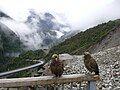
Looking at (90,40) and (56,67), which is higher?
(90,40)

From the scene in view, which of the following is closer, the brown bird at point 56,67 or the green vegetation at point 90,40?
the brown bird at point 56,67

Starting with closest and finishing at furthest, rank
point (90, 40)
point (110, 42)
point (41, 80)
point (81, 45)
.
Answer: point (41, 80) < point (110, 42) < point (90, 40) < point (81, 45)

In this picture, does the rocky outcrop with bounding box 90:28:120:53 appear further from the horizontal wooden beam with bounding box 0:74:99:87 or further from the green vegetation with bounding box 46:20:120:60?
the horizontal wooden beam with bounding box 0:74:99:87

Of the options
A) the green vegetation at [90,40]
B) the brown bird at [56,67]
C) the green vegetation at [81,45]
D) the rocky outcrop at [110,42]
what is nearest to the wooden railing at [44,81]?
the brown bird at [56,67]

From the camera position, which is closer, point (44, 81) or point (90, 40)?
point (44, 81)

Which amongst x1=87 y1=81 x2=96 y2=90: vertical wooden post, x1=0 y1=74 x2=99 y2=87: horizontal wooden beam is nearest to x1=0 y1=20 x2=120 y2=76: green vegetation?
x1=87 y1=81 x2=96 y2=90: vertical wooden post

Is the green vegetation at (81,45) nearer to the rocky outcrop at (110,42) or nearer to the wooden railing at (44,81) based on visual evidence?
the rocky outcrop at (110,42)

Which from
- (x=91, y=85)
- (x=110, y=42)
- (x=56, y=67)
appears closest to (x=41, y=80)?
(x=56, y=67)

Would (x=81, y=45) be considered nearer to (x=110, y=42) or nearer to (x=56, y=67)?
(x=110, y=42)

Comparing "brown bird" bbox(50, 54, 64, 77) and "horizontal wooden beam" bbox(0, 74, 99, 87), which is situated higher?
"brown bird" bbox(50, 54, 64, 77)

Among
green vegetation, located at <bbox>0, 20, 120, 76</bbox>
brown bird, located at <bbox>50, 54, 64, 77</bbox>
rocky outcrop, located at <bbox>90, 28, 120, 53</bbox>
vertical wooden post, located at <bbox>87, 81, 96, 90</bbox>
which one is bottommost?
vertical wooden post, located at <bbox>87, 81, 96, 90</bbox>

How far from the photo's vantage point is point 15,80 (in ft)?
21.1

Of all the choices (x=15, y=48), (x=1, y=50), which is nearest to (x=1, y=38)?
(x=1, y=50)

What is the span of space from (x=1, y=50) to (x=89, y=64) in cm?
11464
